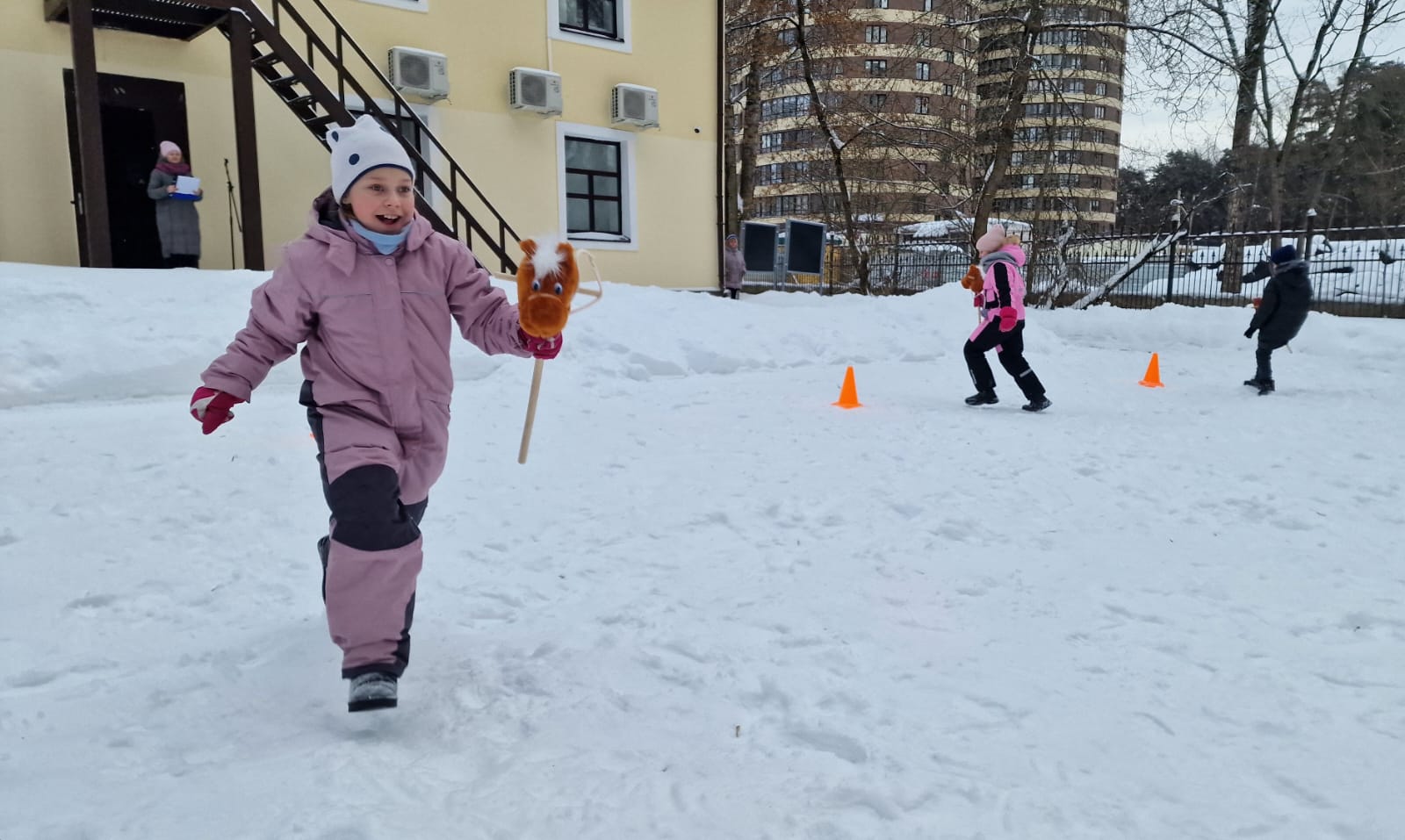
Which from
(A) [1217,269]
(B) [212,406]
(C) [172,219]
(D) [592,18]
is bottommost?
(B) [212,406]

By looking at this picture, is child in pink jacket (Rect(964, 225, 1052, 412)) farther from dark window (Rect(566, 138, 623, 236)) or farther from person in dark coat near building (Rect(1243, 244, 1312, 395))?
dark window (Rect(566, 138, 623, 236))

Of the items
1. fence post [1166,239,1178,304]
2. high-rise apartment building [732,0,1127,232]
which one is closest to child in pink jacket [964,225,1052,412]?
fence post [1166,239,1178,304]

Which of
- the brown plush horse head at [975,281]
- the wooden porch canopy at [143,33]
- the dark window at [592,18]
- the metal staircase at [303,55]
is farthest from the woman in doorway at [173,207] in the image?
the brown plush horse head at [975,281]

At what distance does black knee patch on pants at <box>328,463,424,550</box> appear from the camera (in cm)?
254

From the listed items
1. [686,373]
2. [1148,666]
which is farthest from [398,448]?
[686,373]

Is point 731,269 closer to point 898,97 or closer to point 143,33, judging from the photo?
point 143,33

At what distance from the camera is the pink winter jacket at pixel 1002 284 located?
7906 millimetres

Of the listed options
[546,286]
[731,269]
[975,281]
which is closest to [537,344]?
[546,286]

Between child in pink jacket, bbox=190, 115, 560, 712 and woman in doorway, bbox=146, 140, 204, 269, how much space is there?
27.6ft

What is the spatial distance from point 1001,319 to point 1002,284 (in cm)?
31

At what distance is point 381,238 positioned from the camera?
2703mm

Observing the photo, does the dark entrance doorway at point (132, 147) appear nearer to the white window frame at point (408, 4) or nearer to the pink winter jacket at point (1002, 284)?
the white window frame at point (408, 4)

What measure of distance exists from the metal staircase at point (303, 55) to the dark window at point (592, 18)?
10.6ft

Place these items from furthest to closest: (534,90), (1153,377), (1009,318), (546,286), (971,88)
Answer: (971,88)
(534,90)
(1153,377)
(1009,318)
(546,286)
